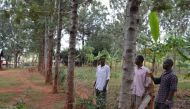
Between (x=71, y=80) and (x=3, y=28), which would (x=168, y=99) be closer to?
(x=71, y=80)

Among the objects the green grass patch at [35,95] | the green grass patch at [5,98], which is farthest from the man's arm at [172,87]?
the green grass patch at [35,95]

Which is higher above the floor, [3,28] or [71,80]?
[3,28]

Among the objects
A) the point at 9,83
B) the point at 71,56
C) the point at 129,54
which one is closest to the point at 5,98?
the point at 71,56

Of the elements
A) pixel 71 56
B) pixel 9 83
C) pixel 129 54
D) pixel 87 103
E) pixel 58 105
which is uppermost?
pixel 71 56

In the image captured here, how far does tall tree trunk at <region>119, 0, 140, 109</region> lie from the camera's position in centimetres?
562

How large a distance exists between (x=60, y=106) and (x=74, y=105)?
242cm

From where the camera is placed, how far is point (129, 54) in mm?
5656

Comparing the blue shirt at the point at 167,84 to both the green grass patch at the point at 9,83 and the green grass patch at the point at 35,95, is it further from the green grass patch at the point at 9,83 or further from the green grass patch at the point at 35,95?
the green grass patch at the point at 9,83

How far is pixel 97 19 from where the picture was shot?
68688mm

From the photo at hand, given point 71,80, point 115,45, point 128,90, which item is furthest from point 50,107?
point 115,45

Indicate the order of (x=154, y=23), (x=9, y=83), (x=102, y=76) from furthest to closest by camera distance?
(x=9, y=83)
(x=102, y=76)
(x=154, y=23)

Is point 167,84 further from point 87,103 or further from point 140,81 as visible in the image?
point 87,103

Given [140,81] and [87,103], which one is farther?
[87,103]

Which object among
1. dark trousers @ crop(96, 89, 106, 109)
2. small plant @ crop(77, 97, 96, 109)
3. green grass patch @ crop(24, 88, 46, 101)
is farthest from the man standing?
green grass patch @ crop(24, 88, 46, 101)
